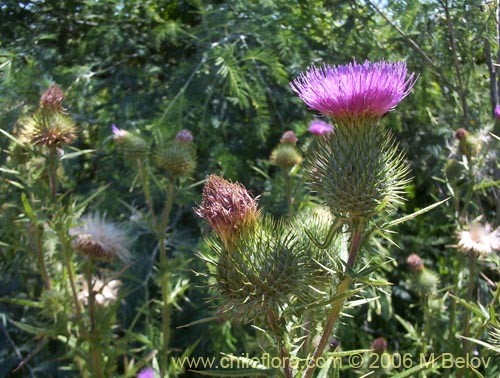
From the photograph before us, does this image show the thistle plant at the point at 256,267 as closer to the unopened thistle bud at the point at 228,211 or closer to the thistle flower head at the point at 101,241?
the unopened thistle bud at the point at 228,211

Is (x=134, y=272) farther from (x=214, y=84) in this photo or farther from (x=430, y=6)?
(x=430, y=6)

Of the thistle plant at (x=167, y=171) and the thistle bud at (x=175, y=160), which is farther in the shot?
the thistle bud at (x=175, y=160)

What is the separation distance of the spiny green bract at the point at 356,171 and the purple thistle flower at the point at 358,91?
59 millimetres

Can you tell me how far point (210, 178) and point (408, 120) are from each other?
9.38 feet

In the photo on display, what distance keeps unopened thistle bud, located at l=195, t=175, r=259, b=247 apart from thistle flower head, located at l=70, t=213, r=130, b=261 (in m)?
0.98

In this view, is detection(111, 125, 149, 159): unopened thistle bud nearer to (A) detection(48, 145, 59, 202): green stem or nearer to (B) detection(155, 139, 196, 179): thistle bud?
(B) detection(155, 139, 196, 179): thistle bud

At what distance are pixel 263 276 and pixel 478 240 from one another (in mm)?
1376

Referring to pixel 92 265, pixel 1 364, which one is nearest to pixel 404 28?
pixel 92 265

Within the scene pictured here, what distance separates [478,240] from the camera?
231 cm

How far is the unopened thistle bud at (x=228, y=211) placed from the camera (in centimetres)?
142

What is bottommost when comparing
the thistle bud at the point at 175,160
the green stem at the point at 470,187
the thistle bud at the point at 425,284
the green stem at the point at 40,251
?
the thistle bud at the point at 425,284

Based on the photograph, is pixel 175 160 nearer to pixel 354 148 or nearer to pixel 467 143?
pixel 354 148

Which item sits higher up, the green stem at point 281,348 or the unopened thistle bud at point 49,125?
the green stem at point 281,348

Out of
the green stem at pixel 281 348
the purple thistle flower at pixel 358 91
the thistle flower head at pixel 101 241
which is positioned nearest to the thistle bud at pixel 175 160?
the thistle flower head at pixel 101 241
